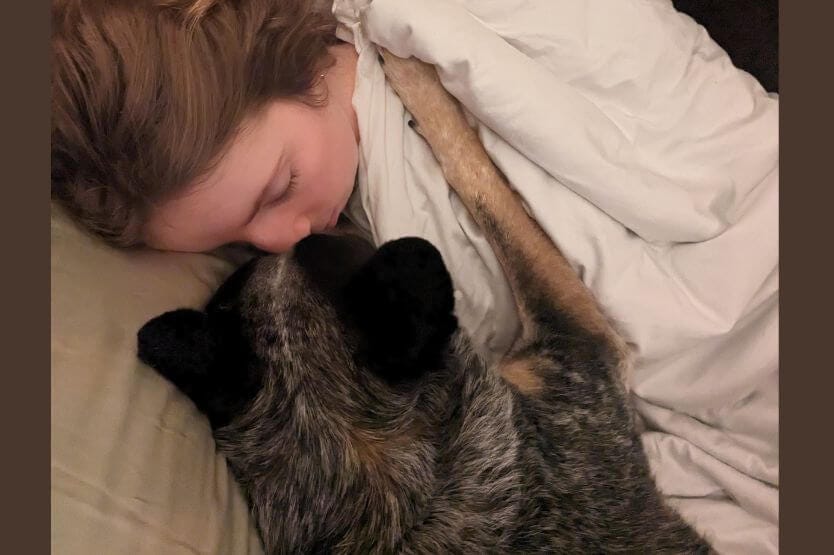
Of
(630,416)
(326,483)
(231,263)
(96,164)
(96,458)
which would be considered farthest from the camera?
(231,263)

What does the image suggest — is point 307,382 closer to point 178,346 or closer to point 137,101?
point 178,346

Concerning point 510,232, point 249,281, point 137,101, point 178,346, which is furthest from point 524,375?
point 137,101

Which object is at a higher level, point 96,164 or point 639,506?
point 96,164

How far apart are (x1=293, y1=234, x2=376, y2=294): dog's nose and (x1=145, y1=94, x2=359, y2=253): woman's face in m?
0.18

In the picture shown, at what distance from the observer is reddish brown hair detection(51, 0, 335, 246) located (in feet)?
4.90

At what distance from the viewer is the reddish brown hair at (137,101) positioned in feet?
4.90

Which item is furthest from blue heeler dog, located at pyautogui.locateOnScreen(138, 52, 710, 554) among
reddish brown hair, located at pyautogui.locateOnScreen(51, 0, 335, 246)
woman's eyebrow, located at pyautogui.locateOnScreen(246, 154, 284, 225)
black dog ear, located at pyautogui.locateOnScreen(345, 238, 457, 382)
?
reddish brown hair, located at pyautogui.locateOnScreen(51, 0, 335, 246)

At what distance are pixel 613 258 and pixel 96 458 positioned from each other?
1.14 m

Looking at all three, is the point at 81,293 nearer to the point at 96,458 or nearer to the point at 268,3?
the point at 96,458

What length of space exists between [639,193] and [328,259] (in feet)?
2.36

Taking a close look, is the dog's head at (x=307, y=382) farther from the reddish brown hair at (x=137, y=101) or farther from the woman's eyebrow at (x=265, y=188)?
the reddish brown hair at (x=137, y=101)

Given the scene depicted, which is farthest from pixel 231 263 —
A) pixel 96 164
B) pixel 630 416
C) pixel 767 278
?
pixel 767 278

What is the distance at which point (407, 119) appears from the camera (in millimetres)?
1806

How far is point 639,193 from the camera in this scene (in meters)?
1.62
